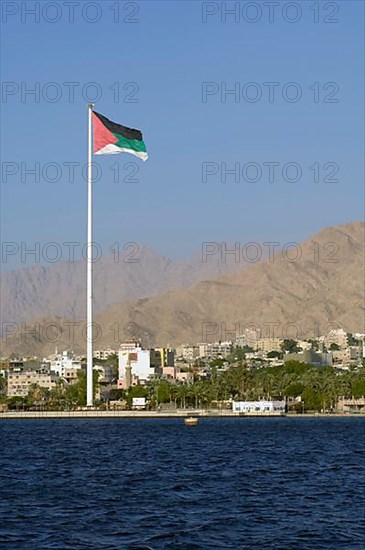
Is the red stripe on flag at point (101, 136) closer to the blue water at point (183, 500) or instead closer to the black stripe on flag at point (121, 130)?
the black stripe on flag at point (121, 130)

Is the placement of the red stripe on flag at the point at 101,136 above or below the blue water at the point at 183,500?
above

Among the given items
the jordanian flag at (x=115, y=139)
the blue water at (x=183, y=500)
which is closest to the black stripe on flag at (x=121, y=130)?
the jordanian flag at (x=115, y=139)

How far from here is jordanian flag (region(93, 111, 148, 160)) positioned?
12588 centimetres

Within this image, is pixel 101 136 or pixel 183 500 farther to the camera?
pixel 101 136

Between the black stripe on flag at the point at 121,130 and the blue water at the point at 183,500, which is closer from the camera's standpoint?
the blue water at the point at 183,500

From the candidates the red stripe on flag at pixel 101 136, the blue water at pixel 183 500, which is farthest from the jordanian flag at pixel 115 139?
the blue water at pixel 183 500

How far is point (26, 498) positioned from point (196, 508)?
7.52 m

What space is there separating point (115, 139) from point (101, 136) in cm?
169

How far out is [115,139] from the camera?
127562 mm

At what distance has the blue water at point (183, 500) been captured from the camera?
35.5 meters

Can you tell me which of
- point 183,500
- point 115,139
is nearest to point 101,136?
point 115,139

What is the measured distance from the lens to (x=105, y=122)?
130m

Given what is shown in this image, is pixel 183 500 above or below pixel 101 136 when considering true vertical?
below

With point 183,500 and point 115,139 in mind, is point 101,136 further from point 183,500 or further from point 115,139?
point 183,500
